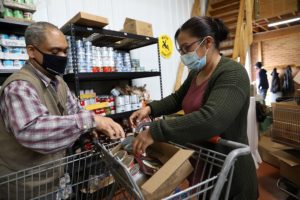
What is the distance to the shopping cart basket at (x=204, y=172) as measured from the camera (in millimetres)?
691

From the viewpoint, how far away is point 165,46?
365cm

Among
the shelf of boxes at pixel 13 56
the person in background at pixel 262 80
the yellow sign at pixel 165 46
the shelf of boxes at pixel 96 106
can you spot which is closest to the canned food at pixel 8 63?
the shelf of boxes at pixel 13 56

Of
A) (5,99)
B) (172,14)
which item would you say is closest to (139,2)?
(172,14)

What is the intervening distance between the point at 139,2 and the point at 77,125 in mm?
2936

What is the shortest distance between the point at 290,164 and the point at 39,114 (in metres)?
2.29

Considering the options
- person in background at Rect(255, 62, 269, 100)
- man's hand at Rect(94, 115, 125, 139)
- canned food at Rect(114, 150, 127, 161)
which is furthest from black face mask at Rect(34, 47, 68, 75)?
person in background at Rect(255, 62, 269, 100)

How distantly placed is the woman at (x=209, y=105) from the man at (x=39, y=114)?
0.27m

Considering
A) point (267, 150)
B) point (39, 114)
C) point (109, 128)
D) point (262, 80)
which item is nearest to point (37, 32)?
point (39, 114)

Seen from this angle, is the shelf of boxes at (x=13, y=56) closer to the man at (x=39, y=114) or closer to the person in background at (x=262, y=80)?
the man at (x=39, y=114)

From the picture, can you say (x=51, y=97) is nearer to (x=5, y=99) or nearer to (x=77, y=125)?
(x=5, y=99)

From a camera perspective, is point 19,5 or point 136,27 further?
point 136,27

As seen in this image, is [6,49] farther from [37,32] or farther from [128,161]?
[128,161]

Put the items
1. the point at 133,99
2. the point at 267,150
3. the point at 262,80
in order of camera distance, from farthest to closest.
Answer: the point at 262,80 < the point at 267,150 < the point at 133,99

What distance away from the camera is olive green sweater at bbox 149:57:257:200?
0.82 meters
